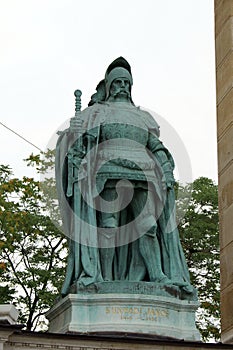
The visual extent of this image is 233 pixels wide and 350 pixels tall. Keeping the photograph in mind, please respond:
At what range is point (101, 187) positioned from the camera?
47.5 feet

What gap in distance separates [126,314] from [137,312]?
0.16 m

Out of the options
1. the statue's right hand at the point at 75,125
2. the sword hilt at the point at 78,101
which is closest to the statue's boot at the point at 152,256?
the statue's right hand at the point at 75,125

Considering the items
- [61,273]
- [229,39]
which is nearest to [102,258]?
[229,39]

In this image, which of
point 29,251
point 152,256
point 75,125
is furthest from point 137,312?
point 29,251

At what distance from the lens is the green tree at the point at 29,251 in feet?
83.5

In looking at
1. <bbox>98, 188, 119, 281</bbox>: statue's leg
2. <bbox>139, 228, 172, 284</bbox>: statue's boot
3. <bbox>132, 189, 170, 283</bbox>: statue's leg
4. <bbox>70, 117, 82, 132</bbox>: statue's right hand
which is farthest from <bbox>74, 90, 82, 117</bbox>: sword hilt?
<bbox>139, 228, 172, 284</bbox>: statue's boot

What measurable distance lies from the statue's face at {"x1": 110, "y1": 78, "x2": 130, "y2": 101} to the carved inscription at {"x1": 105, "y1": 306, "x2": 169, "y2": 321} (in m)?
3.39

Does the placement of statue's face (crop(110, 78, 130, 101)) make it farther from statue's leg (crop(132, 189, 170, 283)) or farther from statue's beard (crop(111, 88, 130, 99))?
→ statue's leg (crop(132, 189, 170, 283))

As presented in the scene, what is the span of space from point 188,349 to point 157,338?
610mm

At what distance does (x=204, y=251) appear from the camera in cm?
2727

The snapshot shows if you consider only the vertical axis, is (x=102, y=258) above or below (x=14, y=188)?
below

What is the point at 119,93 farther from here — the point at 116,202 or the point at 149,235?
the point at 149,235

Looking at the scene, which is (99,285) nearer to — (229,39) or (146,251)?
(146,251)

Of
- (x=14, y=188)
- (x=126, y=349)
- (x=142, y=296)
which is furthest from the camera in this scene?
(x=14, y=188)
